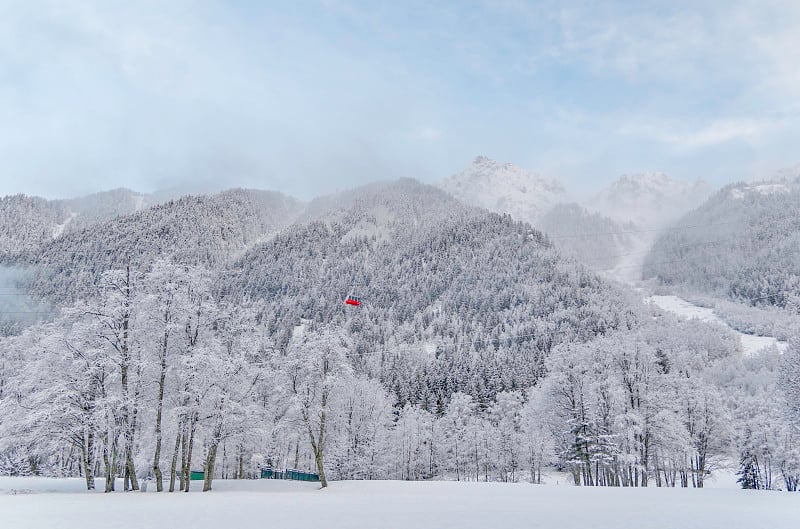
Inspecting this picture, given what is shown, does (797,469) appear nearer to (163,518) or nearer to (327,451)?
(327,451)

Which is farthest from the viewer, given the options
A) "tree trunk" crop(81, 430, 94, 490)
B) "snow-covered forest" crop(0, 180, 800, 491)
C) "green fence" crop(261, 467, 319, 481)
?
"green fence" crop(261, 467, 319, 481)

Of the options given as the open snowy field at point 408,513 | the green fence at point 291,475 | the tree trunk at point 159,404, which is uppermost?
the tree trunk at point 159,404

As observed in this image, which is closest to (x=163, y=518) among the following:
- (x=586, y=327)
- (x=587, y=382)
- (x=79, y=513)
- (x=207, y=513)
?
(x=207, y=513)

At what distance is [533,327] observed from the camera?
7357 inches

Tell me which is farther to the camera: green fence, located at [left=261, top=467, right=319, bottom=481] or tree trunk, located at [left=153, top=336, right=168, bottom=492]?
green fence, located at [left=261, top=467, right=319, bottom=481]

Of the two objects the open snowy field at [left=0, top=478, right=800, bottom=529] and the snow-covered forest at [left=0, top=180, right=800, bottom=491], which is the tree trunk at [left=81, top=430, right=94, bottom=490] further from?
the open snowy field at [left=0, top=478, right=800, bottom=529]

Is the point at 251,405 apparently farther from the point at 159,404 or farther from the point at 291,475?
the point at 291,475

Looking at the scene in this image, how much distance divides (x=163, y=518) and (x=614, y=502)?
71.5 ft

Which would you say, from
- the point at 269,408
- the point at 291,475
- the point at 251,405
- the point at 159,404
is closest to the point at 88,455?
the point at 159,404

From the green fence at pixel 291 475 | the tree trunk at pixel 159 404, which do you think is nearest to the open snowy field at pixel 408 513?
the tree trunk at pixel 159 404

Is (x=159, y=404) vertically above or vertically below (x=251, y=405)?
above

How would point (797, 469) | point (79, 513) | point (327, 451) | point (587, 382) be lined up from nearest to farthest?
point (79, 513) → point (587, 382) → point (797, 469) → point (327, 451)

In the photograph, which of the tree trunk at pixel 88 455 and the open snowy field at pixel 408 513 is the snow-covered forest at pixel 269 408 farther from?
the open snowy field at pixel 408 513

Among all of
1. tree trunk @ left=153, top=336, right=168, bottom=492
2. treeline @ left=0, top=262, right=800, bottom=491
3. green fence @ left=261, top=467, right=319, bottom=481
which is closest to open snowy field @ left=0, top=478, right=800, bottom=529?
tree trunk @ left=153, top=336, right=168, bottom=492
